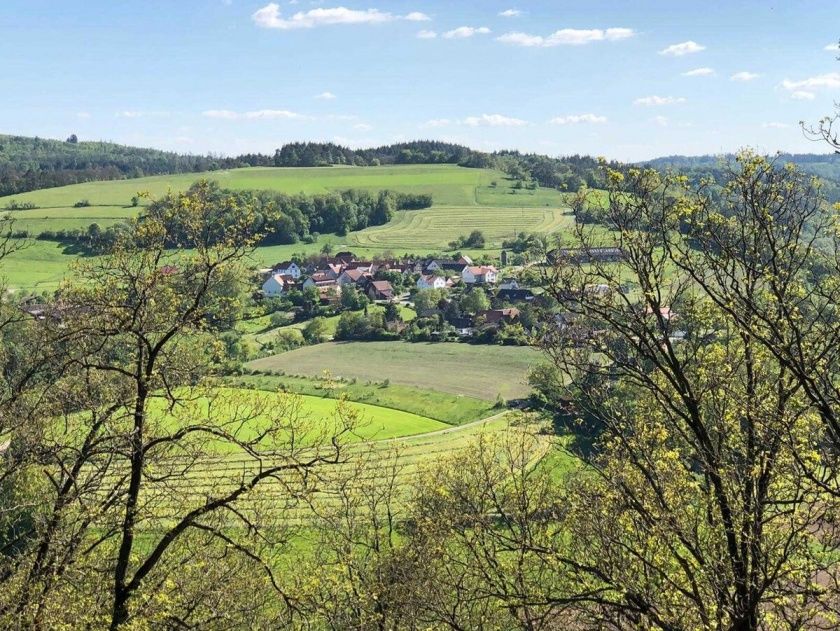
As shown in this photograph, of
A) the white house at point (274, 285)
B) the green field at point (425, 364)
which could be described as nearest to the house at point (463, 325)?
the green field at point (425, 364)

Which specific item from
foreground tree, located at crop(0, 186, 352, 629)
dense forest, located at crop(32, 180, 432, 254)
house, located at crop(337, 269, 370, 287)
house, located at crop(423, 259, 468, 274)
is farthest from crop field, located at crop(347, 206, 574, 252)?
foreground tree, located at crop(0, 186, 352, 629)

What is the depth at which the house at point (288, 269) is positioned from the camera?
324 feet

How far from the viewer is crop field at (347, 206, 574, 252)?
11412 cm

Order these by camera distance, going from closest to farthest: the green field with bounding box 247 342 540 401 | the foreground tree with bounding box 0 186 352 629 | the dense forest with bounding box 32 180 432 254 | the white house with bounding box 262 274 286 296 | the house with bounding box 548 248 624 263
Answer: the foreground tree with bounding box 0 186 352 629 → the house with bounding box 548 248 624 263 → the green field with bounding box 247 342 540 401 → the white house with bounding box 262 274 286 296 → the dense forest with bounding box 32 180 432 254

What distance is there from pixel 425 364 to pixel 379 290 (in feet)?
92.5

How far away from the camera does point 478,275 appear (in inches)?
3634

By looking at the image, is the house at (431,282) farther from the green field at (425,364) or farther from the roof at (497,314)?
the green field at (425,364)

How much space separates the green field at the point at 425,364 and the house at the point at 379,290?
17934mm

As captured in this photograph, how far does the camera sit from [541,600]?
8.90 meters

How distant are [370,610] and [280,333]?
58.6 meters

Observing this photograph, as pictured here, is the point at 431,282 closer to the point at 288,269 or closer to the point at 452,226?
the point at 288,269

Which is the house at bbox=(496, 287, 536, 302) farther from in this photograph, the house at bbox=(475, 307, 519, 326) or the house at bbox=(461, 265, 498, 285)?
the house at bbox=(461, 265, 498, 285)

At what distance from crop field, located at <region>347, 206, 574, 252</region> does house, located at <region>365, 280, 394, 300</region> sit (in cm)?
2270

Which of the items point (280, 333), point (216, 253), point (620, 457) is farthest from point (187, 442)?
point (280, 333)
